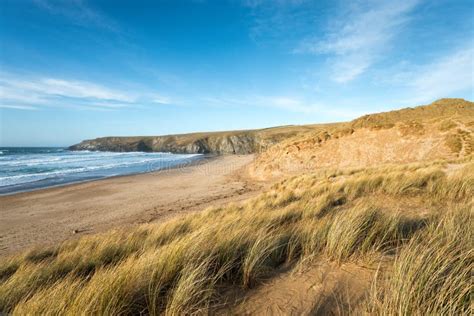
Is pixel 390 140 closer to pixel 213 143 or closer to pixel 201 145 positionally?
pixel 201 145

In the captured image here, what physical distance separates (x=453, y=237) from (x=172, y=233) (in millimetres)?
4721

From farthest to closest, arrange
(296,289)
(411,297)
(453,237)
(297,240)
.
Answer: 1. (297,240)
2. (453,237)
3. (296,289)
4. (411,297)

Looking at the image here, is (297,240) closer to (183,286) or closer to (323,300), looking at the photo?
(323,300)

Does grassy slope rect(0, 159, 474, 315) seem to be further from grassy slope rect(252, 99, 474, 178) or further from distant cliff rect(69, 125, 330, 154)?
distant cliff rect(69, 125, 330, 154)

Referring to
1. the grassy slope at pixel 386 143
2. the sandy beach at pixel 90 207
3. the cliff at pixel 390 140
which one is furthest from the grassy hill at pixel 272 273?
the cliff at pixel 390 140

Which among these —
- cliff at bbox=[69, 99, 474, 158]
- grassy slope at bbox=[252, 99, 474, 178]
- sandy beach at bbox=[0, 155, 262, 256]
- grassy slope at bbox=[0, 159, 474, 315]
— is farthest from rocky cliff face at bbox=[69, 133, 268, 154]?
grassy slope at bbox=[0, 159, 474, 315]

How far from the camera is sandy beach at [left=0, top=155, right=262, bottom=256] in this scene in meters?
9.16

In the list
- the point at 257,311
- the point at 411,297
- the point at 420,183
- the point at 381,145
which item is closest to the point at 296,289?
the point at 257,311

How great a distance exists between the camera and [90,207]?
1308 cm

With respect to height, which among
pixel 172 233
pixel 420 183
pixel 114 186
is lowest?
pixel 114 186

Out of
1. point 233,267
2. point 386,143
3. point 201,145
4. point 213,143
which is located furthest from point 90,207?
point 213,143

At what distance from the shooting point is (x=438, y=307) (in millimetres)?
1626

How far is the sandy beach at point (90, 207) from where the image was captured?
30.1 feet

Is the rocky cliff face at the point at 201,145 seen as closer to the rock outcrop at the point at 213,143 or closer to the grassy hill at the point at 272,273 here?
the rock outcrop at the point at 213,143
